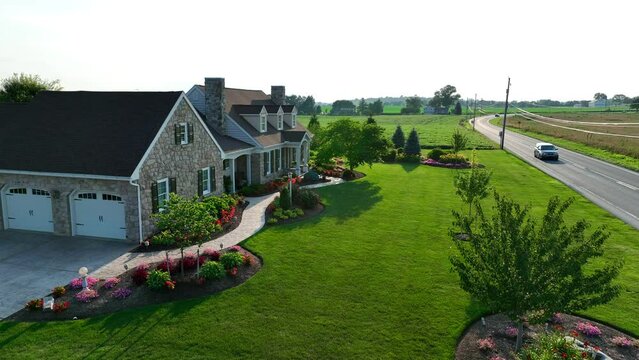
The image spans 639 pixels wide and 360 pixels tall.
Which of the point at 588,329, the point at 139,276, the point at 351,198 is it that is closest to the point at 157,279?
the point at 139,276

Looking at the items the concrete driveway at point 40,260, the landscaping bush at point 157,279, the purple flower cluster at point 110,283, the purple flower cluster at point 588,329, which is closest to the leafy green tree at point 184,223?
the landscaping bush at point 157,279

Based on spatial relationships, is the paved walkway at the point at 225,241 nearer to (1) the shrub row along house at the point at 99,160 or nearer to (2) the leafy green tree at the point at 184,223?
(1) the shrub row along house at the point at 99,160

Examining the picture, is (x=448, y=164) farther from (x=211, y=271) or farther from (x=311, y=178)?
(x=211, y=271)

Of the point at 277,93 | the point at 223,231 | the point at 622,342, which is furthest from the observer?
the point at 277,93

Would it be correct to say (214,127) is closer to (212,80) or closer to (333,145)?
(212,80)

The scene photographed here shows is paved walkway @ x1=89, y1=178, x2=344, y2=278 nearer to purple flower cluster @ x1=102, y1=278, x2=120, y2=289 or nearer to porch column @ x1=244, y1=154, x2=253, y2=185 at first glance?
purple flower cluster @ x1=102, y1=278, x2=120, y2=289

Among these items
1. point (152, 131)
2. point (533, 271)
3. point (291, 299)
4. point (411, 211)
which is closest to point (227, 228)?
point (152, 131)
